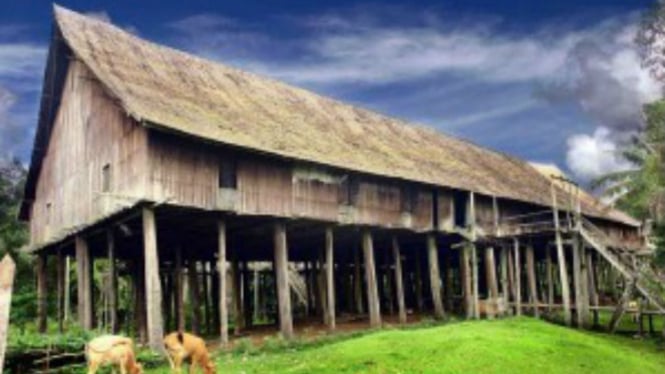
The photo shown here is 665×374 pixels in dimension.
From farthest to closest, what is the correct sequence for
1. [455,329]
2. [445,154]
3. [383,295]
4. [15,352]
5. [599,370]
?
[383,295]
[445,154]
[455,329]
[599,370]
[15,352]

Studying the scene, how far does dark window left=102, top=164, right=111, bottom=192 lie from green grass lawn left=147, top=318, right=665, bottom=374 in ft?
22.4

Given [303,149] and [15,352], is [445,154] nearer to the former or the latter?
[303,149]

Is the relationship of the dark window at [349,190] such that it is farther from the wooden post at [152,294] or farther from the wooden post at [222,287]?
the wooden post at [152,294]

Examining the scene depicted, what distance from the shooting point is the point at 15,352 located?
51.3ft

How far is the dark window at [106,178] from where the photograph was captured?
75.5 feet

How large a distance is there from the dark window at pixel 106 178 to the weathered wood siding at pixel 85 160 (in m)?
0.10

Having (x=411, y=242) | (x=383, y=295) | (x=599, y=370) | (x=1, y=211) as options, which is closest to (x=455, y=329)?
(x=599, y=370)

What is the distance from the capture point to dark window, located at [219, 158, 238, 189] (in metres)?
22.4

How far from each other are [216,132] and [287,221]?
4545mm

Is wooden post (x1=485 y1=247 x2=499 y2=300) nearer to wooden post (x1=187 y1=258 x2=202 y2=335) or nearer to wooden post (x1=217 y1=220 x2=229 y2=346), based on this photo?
wooden post (x1=187 y1=258 x2=202 y2=335)

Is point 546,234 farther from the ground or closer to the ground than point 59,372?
farther from the ground

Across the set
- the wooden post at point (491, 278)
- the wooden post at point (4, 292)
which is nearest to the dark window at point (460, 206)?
the wooden post at point (491, 278)

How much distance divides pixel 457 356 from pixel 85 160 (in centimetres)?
1493

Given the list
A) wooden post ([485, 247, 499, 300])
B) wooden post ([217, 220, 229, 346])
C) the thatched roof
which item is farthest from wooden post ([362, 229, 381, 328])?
wooden post ([217, 220, 229, 346])
